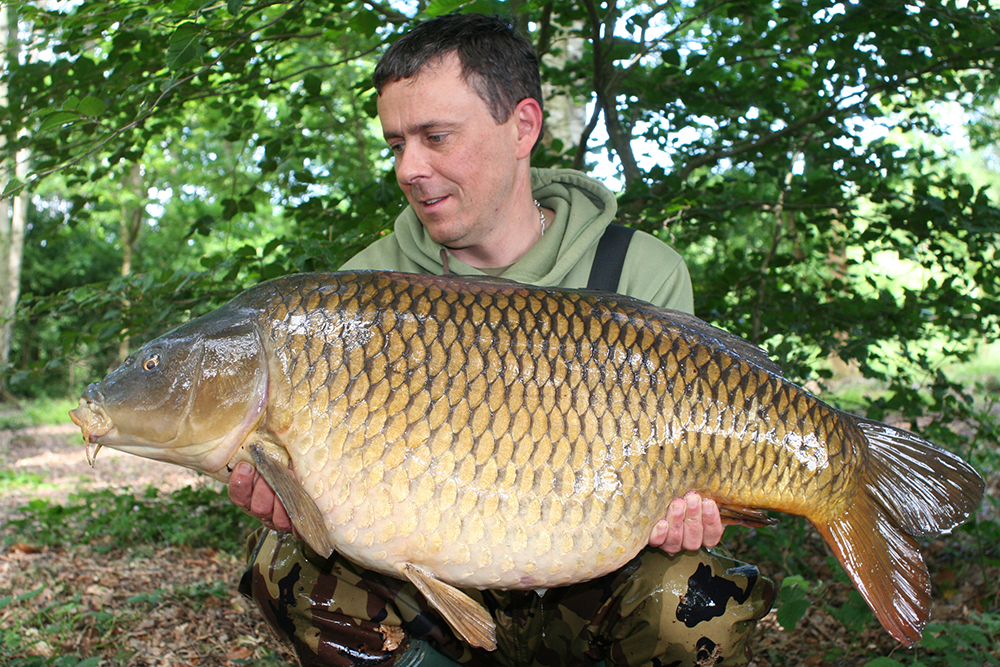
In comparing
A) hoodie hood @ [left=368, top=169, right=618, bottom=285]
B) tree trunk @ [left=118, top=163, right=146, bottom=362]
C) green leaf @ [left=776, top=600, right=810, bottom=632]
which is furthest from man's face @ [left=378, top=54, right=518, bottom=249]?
tree trunk @ [left=118, top=163, right=146, bottom=362]

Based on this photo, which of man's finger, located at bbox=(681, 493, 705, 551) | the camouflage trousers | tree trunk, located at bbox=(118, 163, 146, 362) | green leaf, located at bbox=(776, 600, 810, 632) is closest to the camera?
man's finger, located at bbox=(681, 493, 705, 551)

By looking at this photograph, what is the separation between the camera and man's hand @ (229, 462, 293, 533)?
1.26 metres

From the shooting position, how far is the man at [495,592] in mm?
1382

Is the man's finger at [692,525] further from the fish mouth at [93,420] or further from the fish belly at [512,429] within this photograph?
the fish mouth at [93,420]

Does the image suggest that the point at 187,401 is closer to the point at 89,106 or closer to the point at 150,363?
the point at 150,363

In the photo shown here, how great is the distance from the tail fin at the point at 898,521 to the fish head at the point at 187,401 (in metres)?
0.96

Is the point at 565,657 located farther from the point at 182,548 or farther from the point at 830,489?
the point at 182,548

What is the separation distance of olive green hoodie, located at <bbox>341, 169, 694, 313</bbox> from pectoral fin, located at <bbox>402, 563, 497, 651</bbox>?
675 millimetres

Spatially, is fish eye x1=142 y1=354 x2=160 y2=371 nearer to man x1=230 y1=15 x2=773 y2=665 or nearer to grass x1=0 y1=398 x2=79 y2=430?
man x1=230 y1=15 x2=773 y2=665

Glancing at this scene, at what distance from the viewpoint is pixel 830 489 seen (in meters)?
1.25

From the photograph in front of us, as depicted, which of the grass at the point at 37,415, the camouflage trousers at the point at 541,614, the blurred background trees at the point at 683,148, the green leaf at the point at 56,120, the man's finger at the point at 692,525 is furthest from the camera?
the grass at the point at 37,415

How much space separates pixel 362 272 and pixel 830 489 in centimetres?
84

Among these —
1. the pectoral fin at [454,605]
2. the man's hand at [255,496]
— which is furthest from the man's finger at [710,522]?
the man's hand at [255,496]

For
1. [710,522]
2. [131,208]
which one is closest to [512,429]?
[710,522]
